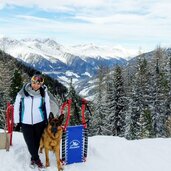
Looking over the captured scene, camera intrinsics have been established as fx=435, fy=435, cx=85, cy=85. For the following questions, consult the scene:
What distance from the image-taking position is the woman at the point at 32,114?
1058 cm

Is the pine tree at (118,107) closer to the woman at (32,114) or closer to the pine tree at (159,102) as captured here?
the pine tree at (159,102)

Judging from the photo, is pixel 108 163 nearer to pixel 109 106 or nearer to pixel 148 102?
pixel 109 106

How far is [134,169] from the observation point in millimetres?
11367

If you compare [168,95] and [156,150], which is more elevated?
[156,150]

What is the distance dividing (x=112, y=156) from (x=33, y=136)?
2.73 m

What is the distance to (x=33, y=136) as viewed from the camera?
10.7m

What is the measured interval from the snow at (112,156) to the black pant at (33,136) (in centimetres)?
41

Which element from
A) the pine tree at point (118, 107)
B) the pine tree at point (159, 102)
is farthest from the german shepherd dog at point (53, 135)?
the pine tree at point (159, 102)

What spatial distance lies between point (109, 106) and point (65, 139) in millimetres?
45368

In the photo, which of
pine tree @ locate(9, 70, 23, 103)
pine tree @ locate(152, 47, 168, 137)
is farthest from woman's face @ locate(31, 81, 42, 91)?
pine tree @ locate(9, 70, 23, 103)

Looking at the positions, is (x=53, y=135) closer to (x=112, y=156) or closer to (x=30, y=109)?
(x=30, y=109)

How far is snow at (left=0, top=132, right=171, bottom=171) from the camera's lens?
11.0 m

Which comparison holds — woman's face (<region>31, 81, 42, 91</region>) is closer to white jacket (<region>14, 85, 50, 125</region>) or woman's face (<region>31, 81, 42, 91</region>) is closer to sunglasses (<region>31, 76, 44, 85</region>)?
sunglasses (<region>31, 76, 44, 85</region>)

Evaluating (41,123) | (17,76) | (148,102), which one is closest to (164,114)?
(148,102)
